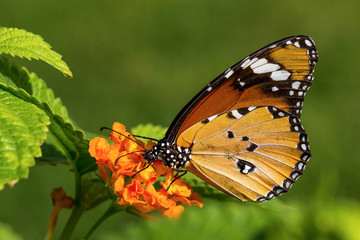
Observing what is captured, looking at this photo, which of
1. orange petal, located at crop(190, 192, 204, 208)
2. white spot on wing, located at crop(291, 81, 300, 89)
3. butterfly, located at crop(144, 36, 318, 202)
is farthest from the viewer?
white spot on wing, located at crop(291, 81, 300, 89)

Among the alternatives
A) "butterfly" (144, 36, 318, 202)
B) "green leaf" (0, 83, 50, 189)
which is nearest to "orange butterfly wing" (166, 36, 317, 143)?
"butterfly" (144, 36, 318, 202)

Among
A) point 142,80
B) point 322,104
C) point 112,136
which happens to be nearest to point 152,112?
point 142,80

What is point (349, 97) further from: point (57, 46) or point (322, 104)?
point (57, 46)

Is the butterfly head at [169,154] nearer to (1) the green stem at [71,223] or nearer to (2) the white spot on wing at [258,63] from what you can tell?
(1) the green stem at [71,223]

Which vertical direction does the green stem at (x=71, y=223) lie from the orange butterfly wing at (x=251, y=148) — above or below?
below

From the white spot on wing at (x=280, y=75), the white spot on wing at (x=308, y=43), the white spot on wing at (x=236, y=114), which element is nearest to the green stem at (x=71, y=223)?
the white spot on wing at (x=236, y=114)

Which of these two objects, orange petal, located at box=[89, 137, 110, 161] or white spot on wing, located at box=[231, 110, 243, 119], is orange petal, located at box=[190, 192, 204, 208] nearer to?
orange petal, located at box=[89, 137, 110, 161]

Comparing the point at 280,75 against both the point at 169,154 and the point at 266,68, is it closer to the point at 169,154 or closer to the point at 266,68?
the point at 266,68

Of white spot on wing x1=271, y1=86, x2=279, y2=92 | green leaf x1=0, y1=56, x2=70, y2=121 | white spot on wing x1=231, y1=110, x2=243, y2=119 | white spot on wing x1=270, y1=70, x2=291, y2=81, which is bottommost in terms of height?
white spot on wing x1=231, y1=110, x2=243, y2=119
